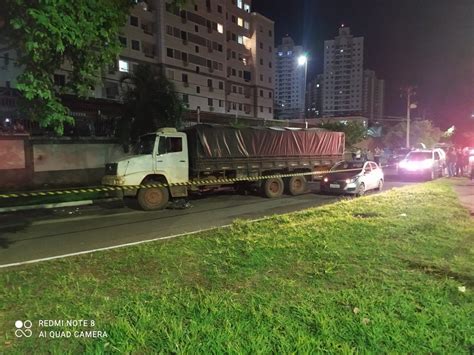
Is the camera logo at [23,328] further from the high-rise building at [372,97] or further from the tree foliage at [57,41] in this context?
the high-rise building at [372,97]

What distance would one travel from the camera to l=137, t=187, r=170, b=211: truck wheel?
40.9ft

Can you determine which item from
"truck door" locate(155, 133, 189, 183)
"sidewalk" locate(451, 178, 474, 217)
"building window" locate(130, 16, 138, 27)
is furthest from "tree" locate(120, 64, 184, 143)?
"building window" locate(130, 16, 138, 27)

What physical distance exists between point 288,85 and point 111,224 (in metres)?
70.0

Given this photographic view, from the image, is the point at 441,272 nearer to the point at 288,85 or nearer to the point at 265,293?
the point at 265,293

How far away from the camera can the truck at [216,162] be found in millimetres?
12539

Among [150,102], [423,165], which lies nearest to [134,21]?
[150,102]

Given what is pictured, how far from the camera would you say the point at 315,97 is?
74.9 m

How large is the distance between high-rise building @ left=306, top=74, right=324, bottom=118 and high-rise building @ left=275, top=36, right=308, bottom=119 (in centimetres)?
336

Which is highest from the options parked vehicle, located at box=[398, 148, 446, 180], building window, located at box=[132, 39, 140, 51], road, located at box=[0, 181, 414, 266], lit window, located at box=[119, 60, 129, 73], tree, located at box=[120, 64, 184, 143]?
building window, located at box=[132, 39, 140, 51]

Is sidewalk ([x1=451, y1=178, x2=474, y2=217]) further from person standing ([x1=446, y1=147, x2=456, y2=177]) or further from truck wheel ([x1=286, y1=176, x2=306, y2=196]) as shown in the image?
person standing ([x1=446, y1=147, x2=456, y2=177])

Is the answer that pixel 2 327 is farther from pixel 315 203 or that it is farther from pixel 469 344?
pixel 315 203

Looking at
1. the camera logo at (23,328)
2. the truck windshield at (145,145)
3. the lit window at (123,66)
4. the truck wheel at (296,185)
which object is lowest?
the camera logo at (23,328)

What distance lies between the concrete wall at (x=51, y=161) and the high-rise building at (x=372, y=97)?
60.9m

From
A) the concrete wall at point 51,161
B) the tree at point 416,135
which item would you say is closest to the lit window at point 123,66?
the concrete wall at point 51,161
